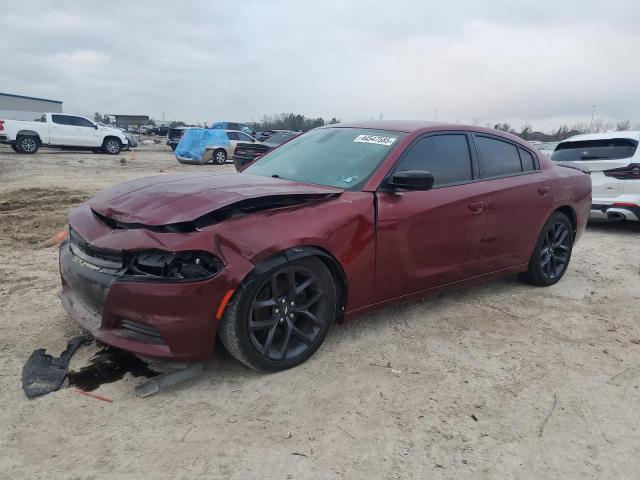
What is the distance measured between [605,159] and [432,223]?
18.3 ft

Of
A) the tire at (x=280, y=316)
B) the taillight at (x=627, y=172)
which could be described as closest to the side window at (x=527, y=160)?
the tire at (x=280, y=316)

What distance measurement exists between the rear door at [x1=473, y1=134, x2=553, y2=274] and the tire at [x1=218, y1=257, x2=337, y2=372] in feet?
5.62

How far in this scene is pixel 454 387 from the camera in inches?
119

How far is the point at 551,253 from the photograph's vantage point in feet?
16.5

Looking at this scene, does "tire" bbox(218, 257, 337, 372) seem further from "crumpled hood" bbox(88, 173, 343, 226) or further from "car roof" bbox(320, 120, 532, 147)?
"car roof" bbox(320, 120, 532, 147)

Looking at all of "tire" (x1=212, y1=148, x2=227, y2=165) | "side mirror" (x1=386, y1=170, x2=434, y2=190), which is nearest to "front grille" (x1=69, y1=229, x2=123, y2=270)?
"side mirror" (x1=386, y1=170, x2=434, y2=190)

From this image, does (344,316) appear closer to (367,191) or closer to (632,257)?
(367,191)

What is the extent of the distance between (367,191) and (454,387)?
136 centimetres

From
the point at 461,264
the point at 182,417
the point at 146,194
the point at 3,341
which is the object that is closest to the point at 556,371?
the point at 461,264

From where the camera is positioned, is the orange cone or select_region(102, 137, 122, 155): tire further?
select_region(102, 137, 122, 155): tire

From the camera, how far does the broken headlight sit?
8.87 feet

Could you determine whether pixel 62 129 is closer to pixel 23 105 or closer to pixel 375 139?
pixel 375 139

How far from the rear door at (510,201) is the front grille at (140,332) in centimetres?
268

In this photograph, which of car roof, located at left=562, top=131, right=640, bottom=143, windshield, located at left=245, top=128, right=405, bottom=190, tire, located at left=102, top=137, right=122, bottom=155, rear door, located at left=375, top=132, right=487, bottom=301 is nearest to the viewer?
rear door, located at left=375, top=132, right=487, bottom=301
